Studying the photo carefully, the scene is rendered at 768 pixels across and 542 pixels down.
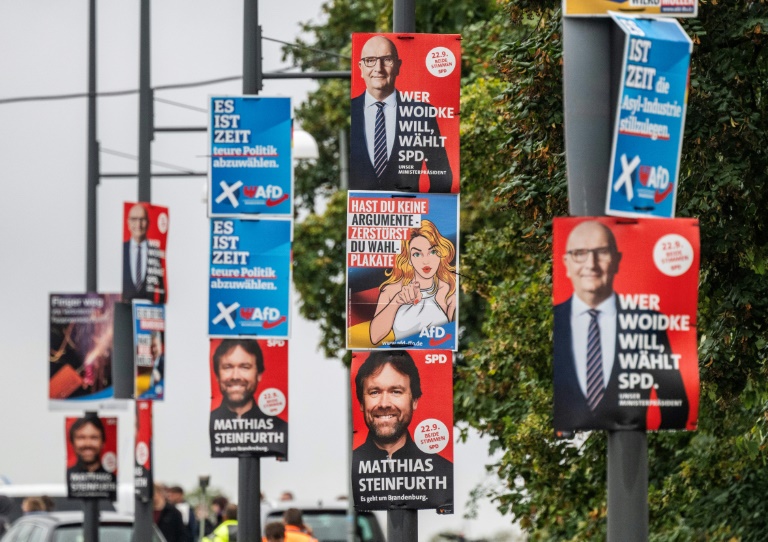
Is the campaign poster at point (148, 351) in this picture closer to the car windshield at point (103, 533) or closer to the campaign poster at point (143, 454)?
the campaign poster at point (143, 454)

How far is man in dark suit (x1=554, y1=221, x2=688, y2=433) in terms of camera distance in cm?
679

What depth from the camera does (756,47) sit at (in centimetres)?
1278

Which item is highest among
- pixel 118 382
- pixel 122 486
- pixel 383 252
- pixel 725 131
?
pixel 725 131

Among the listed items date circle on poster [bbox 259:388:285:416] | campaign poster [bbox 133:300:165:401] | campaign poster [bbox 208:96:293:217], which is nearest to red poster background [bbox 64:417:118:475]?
campaign poster [bbox 133:300:165:401]

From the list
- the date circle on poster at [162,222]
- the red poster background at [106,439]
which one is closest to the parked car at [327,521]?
the red poster background at [106,439]

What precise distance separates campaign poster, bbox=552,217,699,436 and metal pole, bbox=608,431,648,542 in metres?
0.10

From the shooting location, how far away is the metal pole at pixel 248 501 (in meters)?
16.2

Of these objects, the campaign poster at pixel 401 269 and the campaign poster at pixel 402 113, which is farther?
the campaign poster at pixel 402 113

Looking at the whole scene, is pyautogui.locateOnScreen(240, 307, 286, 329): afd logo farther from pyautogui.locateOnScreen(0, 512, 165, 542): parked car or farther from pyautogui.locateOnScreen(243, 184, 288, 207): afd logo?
pyautogui.locateOnScreen(0, 512, 165, 542): parked car

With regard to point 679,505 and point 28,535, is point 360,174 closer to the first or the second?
point 679,505

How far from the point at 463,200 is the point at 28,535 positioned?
309 inches

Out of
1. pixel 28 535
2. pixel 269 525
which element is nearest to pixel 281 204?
pixel 269 525

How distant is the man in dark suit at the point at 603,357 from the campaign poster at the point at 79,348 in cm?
1671

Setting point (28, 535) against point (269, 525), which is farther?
point (28, 535)
